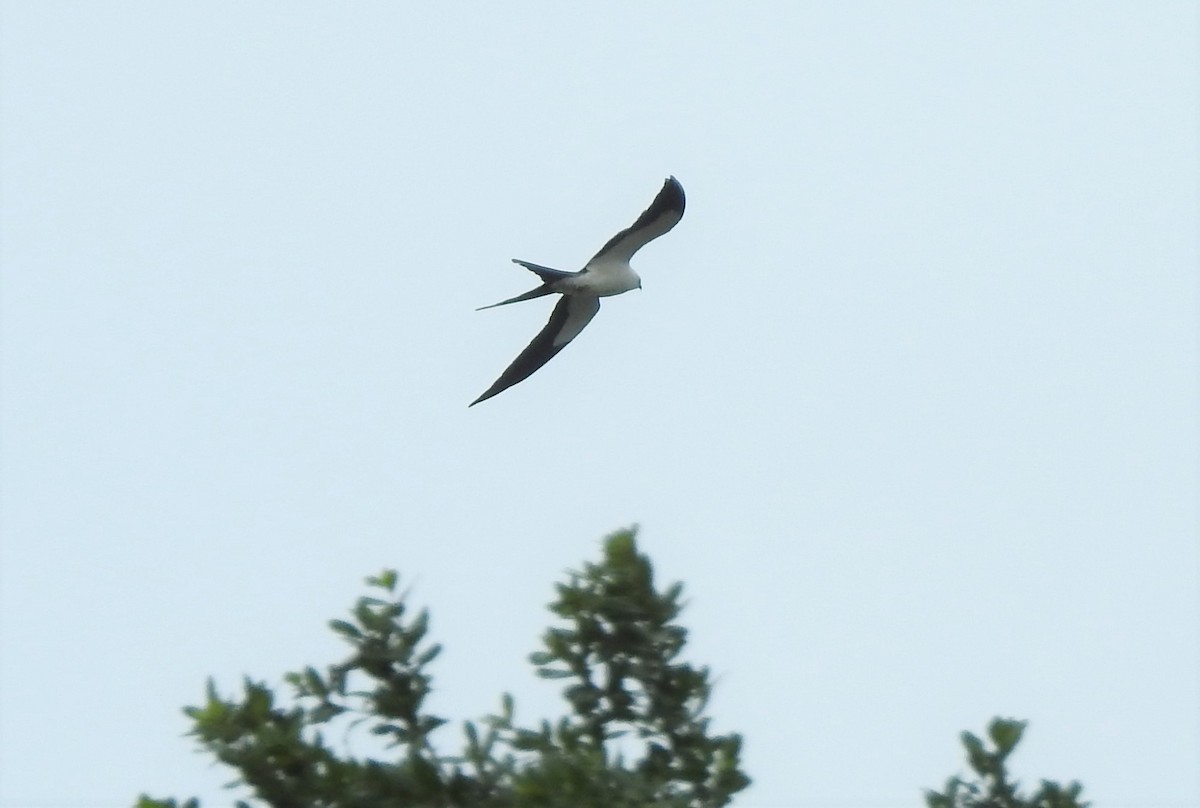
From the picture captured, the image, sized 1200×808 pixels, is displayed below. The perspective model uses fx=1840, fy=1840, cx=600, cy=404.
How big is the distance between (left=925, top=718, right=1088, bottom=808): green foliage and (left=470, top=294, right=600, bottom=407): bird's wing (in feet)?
24.9

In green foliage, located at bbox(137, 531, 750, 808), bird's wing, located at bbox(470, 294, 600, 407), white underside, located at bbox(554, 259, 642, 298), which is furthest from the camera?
bird's wing, located at bbox(470, 294, 600, 407)

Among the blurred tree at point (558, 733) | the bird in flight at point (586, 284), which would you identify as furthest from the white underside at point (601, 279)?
the blurred tree at point (558, 733)

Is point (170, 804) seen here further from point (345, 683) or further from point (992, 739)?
point (992, 739)

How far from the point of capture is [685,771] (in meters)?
7.41

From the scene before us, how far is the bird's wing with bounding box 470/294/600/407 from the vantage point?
14.5 m

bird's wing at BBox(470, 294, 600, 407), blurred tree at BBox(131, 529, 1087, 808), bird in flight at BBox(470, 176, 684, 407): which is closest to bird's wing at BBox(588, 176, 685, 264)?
bird in flight at BBox(470, 176, 684, 407)

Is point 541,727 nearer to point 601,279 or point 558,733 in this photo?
point 558,733

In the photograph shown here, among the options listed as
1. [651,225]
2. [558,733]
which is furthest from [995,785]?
[651,225]

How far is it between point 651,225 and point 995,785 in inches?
269

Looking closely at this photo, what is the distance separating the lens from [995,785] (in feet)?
24.1

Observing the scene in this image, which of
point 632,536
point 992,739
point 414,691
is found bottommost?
point 992,739

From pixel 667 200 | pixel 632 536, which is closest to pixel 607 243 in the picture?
pixel 667 200

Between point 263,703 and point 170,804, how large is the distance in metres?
0.56

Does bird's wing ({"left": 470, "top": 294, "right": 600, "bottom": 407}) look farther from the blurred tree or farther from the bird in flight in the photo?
the blurred tree
